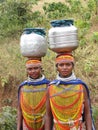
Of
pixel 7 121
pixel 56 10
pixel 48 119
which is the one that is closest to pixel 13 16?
pixel 56 10

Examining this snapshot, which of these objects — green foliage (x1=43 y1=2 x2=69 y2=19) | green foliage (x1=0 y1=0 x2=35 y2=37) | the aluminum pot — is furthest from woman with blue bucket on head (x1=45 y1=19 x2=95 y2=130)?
green foliage (x1=43 y1=2 x2=69 y2=19)

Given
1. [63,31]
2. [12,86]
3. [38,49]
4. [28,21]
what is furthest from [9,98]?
[63,31]

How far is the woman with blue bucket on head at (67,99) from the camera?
2.93m

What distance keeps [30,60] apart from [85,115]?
730 mm

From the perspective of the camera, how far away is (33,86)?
3264 mm

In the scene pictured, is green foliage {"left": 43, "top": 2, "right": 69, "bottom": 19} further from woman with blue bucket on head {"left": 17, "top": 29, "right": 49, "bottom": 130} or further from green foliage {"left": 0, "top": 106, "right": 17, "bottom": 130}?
woman with blue bucket on head {"left": 17, "top": 29, "right": 49, "bottom": 130}

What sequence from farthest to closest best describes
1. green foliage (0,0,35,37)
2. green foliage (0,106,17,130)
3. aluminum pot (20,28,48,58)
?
green foliage (0,0,35,37), green foliage (0,106,17,130), aluminum pot (20,28,48,58)

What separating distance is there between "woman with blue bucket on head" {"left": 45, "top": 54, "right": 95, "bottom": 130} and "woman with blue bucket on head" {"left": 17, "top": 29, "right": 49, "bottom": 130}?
0.25 meters

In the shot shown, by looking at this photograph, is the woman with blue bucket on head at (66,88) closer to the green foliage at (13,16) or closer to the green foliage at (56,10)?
the green foliage at (13,16)

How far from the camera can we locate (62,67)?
2922mm

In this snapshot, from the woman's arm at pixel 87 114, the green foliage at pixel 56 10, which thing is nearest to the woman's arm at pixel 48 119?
the woman's arm at pixel 87 114

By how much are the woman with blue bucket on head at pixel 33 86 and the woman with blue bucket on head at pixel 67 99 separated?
0.25 meters

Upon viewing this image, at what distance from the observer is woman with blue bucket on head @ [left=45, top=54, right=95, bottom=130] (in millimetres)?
2932

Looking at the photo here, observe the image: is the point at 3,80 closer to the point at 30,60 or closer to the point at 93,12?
the point at 30,60
